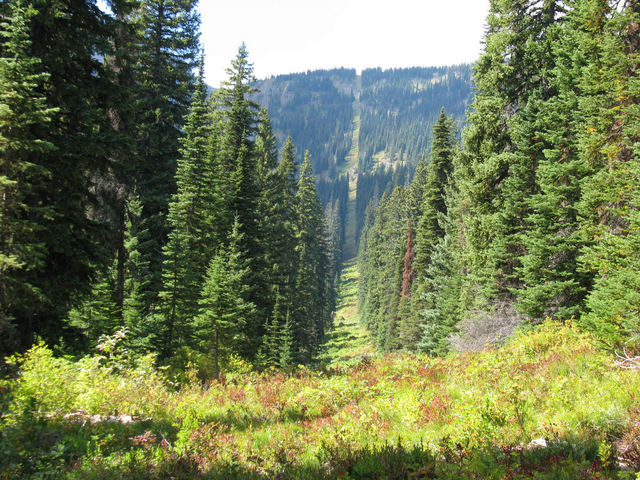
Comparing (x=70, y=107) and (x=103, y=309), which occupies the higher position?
(x=70, y=107)

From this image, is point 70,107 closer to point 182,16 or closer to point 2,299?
point 2,299

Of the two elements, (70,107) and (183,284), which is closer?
(70,107)

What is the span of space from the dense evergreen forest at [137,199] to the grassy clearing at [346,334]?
994 cm

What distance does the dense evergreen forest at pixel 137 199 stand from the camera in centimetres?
837

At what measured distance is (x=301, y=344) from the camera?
36.5 m

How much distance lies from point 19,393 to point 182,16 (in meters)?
26.0

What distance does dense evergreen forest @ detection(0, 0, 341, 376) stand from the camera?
8.37 m

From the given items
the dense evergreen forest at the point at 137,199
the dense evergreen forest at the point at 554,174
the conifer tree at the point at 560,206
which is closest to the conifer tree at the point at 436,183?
the dense evergreen forest at the point at 554,174

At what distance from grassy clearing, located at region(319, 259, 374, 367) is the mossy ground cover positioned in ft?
59.0

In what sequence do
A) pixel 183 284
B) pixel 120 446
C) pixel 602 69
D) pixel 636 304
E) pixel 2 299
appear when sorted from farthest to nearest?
pixel 183 284 → pixel 602 69 → pixel 636 304 → pixel 2 299 → pixel 120 446

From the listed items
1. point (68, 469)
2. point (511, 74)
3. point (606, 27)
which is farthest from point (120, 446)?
point (511, 74)

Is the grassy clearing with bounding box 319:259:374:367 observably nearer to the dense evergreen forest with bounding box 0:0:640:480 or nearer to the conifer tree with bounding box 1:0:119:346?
the dense evergreen forest with bounding box 0:0:640:480

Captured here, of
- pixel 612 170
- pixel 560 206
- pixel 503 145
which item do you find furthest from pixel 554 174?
pixel 503 145

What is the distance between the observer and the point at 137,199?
852 inches
